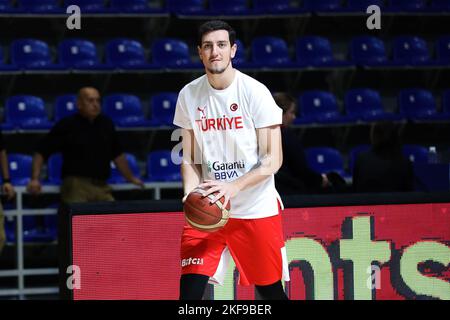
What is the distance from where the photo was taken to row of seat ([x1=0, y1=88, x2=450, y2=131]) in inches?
447

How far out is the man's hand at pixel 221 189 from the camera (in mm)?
5137

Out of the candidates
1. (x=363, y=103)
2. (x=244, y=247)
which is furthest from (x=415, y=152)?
(x=244, y=247)

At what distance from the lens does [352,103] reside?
12633mm

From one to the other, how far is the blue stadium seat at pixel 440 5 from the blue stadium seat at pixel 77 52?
15.4 ft

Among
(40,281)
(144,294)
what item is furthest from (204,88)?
(40,281)

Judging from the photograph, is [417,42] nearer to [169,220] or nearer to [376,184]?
[376,184]

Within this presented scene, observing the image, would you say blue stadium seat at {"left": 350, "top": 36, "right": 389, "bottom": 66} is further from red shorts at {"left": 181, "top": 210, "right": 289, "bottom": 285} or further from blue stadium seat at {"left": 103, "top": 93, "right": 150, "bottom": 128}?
red shorts at {"left": 181, "top": 210, "right": 289, "bottom": 285}

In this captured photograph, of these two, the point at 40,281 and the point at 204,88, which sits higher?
the point at 204,88

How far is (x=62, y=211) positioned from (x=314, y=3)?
703 centimetres

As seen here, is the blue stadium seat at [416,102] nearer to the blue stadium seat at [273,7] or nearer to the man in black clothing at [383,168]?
the blue stadium seat at [273,7]

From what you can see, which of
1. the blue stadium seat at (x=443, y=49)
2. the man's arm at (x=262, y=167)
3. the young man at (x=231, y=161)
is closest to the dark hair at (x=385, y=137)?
the young man at (x=231, y=161)

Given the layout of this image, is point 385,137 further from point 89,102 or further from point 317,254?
Result: point 89,102

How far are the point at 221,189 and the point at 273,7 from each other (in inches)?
314
